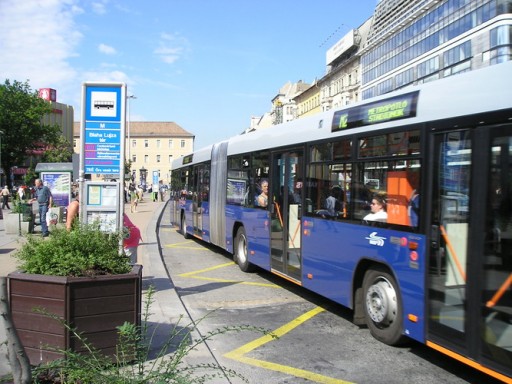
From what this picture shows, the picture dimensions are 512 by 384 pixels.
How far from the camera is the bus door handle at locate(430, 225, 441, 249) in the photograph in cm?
461

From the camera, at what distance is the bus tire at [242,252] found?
1032 centimetres

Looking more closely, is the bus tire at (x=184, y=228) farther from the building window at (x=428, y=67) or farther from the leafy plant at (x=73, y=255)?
the building window at (x=428, y=67)

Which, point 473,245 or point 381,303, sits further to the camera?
point 381,303

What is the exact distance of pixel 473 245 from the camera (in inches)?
166

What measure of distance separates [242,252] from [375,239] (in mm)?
5361

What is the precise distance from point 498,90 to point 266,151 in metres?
5.31

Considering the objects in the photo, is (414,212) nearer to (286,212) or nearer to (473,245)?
(473,245)

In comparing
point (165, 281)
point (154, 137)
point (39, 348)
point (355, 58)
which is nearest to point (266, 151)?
point (165, 281)

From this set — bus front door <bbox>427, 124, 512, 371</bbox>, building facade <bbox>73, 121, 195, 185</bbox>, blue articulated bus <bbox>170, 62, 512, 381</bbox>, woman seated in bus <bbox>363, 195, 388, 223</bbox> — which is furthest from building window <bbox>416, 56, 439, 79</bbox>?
building facade <bbox>73, 121, 195, 185</bbox>

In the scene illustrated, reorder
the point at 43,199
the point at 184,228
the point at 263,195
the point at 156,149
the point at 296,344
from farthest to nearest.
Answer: the point at 156,149
the point at 184,228
the point at 43,199
the point at 263,195
the point at 296,344

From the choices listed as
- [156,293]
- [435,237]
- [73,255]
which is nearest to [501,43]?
[156,293]

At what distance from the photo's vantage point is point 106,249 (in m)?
4.76

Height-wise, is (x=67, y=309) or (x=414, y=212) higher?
(x=414, y=212)

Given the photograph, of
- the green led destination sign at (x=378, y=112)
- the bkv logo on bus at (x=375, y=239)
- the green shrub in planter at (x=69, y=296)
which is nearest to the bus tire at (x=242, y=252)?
the green led destination sign at (x=378, y=112)
